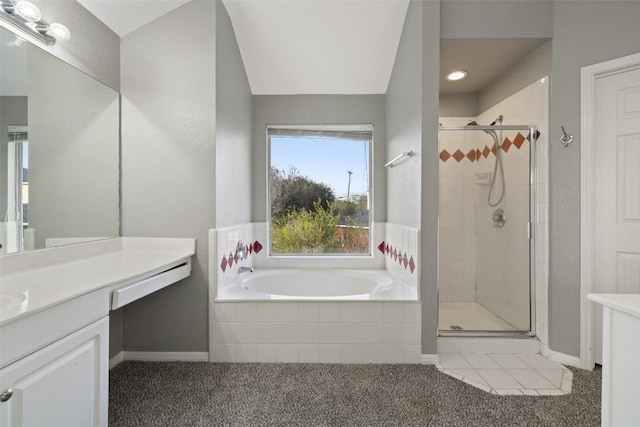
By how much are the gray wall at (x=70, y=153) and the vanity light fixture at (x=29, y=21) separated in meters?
0.14

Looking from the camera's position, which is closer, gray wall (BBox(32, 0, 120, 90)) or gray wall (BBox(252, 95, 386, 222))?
gray wall (BBox(32, 0, 120, 90))

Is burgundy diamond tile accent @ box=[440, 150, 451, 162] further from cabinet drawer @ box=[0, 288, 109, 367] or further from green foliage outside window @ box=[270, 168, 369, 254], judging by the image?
cabinet drawer @ box=[0, 288, 109, 367]

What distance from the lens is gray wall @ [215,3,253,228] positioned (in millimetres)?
2086

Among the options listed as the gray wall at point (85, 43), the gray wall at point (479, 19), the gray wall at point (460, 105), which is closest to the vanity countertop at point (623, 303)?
the gray wall at point (479, 19)

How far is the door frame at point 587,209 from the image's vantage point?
6.26 ft

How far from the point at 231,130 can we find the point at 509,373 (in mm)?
2558

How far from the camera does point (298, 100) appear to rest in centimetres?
300

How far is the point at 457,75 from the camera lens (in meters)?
2.62

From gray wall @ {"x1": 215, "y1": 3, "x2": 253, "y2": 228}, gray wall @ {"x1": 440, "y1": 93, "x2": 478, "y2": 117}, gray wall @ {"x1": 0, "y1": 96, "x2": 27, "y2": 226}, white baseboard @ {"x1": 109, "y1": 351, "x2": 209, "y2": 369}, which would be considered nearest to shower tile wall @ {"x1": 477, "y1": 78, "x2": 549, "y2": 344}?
gray wall @ {"x1": 440, "y1": 93, "x2": 478, "y2": 117}

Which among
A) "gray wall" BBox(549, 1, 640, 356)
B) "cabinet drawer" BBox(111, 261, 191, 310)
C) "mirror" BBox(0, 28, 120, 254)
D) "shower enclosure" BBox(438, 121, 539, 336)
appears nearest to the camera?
"cabinet drawer" BBox(111, 261, 191, 310)

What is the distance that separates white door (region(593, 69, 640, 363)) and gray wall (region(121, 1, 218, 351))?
2525 millimetres

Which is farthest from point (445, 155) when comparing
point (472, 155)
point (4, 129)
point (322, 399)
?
point (4, 129)

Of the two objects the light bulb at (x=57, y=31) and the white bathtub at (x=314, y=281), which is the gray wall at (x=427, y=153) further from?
the light bulb at (x=57, y=31)

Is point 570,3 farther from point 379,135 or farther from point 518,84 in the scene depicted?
point 379,135
